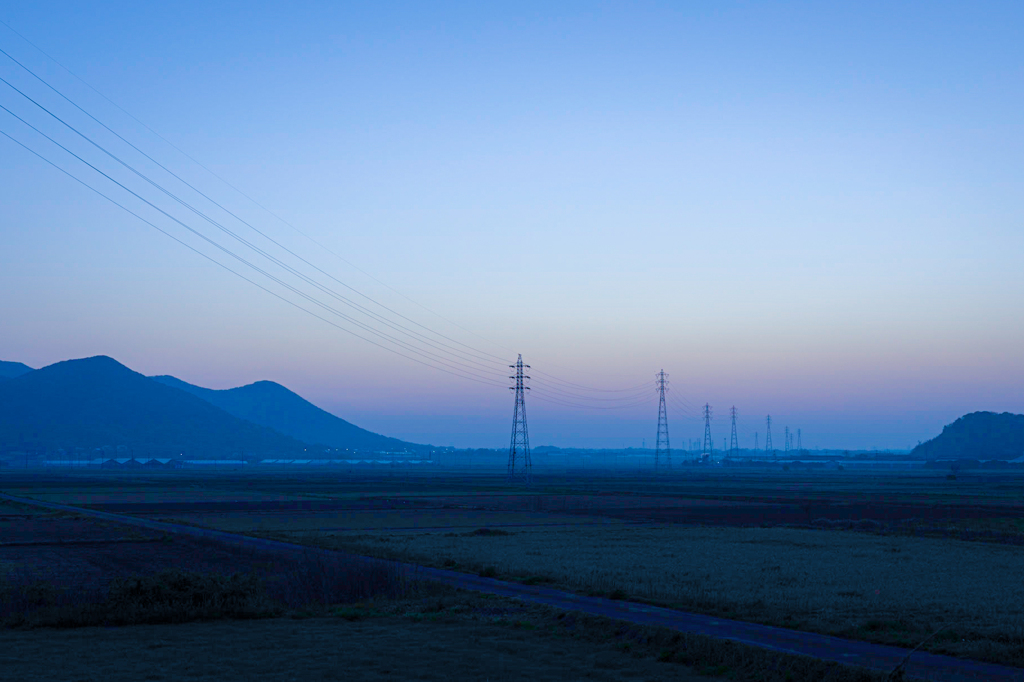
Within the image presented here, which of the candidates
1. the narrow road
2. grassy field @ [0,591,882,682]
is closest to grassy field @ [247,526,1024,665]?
the narrow road

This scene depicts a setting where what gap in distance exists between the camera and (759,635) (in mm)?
17812

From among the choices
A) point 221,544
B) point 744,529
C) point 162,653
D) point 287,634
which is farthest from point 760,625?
point 744,529

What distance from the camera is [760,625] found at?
19.1 m

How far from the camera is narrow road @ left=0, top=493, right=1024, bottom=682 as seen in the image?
586 inches

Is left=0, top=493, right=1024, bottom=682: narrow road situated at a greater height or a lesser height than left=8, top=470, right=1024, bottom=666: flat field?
greater

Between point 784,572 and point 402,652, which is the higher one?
point 402,652

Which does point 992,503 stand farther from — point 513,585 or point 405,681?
point 405,681

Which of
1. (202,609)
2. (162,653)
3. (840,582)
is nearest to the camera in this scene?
(162,653)

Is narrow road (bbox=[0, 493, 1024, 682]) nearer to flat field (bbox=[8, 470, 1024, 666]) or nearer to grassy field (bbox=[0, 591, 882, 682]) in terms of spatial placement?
flat field (bbox=[8, 470, 1024, 666])

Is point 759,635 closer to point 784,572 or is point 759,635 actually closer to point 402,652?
point 402,652

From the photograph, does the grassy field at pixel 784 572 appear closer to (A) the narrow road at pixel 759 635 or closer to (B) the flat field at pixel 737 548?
(B) the flat field at pixel 737 548

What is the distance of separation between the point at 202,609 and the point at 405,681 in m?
8.15

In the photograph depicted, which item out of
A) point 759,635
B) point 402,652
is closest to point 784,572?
point 759,635

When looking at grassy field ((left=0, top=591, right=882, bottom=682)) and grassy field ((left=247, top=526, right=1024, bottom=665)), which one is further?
grassy field ((left=247, top=526, right=1024, bottom=665))
